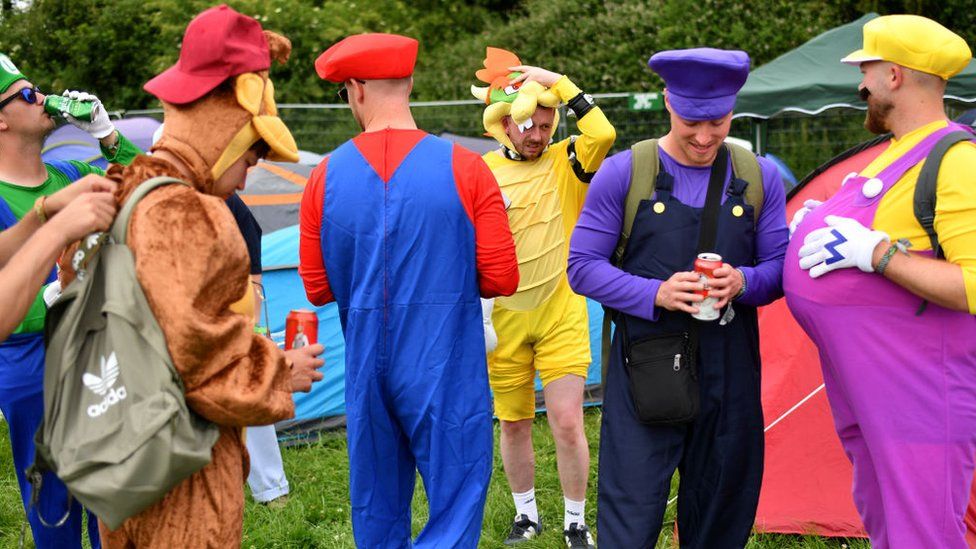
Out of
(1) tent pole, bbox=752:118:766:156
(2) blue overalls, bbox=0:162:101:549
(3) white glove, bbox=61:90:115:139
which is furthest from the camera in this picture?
(1) tent pole, bbox=752:118:766:156

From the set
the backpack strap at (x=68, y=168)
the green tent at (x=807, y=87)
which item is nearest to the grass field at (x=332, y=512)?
the backpack strap at (x=68, y=168)

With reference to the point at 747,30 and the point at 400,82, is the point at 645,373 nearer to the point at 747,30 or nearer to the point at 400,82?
the point at 400,82

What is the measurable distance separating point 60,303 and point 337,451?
12.3 feet

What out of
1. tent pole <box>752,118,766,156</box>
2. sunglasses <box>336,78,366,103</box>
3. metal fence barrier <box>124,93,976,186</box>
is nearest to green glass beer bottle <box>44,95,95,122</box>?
sunglasses <box>336,78,366,103</box>

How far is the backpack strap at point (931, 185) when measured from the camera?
9.91ft

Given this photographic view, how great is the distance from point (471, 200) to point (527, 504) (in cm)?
195

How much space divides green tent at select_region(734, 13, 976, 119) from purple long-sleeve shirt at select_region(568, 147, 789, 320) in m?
7.19

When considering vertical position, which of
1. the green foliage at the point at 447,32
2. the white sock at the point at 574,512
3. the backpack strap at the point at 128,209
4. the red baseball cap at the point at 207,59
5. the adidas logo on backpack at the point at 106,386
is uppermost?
the red baseball cap at the point at 207,59

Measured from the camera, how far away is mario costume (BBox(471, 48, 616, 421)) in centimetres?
464

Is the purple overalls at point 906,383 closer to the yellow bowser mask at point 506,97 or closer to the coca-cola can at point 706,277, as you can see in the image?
the coca-cola can at point 706,277

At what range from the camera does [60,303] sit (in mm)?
2404

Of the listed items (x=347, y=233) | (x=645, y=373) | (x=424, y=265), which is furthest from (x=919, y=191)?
(x=347, y=233)

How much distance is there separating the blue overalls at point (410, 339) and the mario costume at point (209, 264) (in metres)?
0.72

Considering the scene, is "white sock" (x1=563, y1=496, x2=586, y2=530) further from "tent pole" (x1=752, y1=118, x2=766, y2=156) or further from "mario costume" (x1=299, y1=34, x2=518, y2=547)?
"tent pole" (x1=752, y1=118, x2=766, y2=156)
